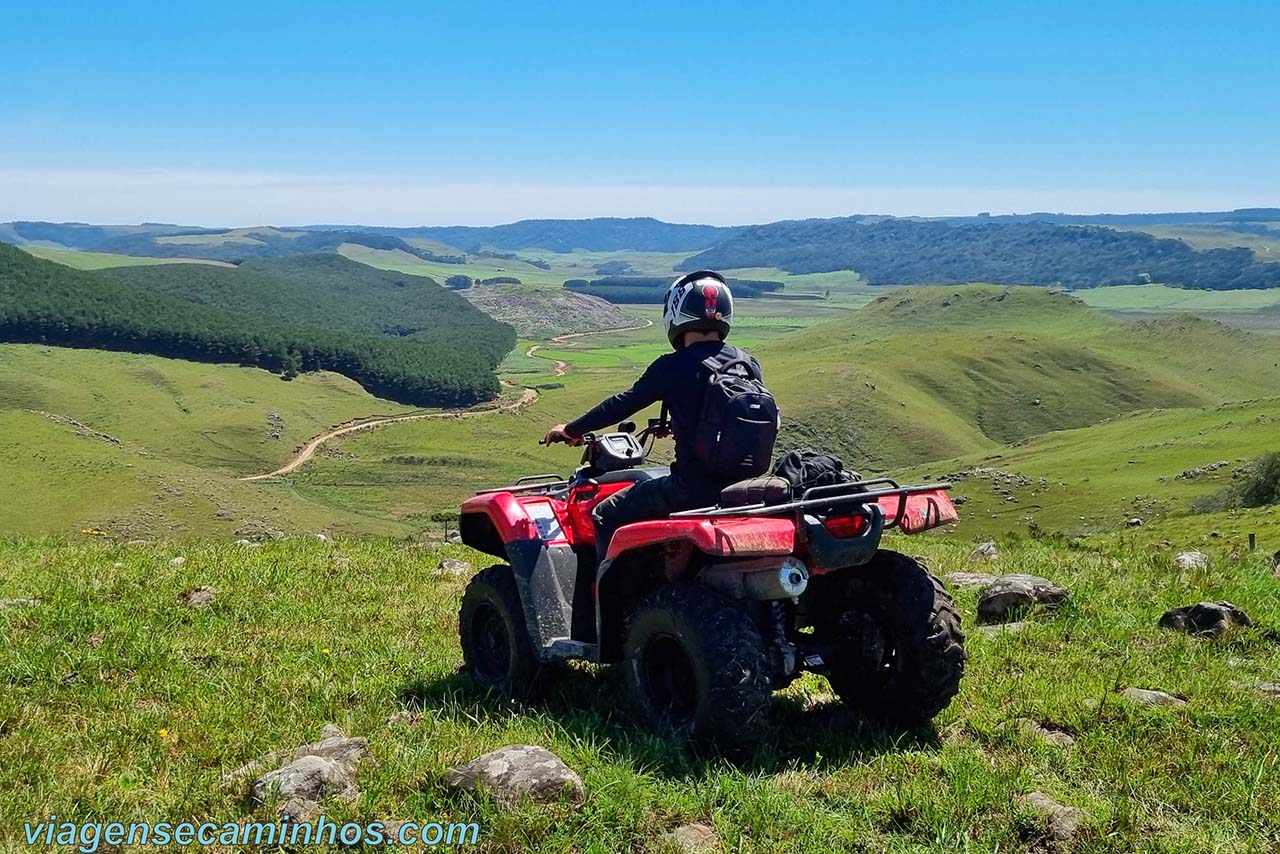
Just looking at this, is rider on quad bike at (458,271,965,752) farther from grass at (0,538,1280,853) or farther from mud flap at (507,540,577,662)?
grass at (0,538,1280,853)

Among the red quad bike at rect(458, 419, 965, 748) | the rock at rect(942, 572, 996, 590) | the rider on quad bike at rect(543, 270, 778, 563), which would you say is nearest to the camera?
the red quad bike at rect(458, 419, 965, 748)

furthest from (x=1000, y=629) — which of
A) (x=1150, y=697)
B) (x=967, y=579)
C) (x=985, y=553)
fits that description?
(x=985, y=553)

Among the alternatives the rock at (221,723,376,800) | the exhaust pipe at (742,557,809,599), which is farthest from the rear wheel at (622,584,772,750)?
the rock at (221,723,376,800)

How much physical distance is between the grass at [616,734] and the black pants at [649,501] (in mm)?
1348

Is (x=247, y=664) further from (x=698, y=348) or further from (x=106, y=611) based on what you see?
(x=698, y=348)

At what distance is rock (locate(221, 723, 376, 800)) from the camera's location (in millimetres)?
6055

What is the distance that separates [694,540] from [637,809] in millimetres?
1577

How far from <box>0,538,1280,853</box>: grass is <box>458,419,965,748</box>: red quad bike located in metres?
0.35

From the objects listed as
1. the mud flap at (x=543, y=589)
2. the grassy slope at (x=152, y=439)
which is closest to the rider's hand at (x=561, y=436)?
the mud flap at (x=543, y=589)

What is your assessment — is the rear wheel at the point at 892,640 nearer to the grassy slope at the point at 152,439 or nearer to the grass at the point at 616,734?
the grass at the point at 616,734

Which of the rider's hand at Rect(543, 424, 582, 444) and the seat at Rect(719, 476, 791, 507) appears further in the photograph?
the rider's hand at Rect(543, 424, 582, 444)

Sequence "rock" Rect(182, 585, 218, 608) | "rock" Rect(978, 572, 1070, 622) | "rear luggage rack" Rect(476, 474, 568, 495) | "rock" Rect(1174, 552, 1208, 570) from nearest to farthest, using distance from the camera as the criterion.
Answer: "rear luggage rack" Rect(476, 474, 568, 495)
"rock" Rect(978, 572, 1070, 622)
"rock" Rect(182, 585, 218, 608)
"rock" Rect(1174, 552, 1208, 570)

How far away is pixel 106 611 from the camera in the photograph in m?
10.0

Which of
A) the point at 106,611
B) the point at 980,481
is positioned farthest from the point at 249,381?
the point at 106,611
